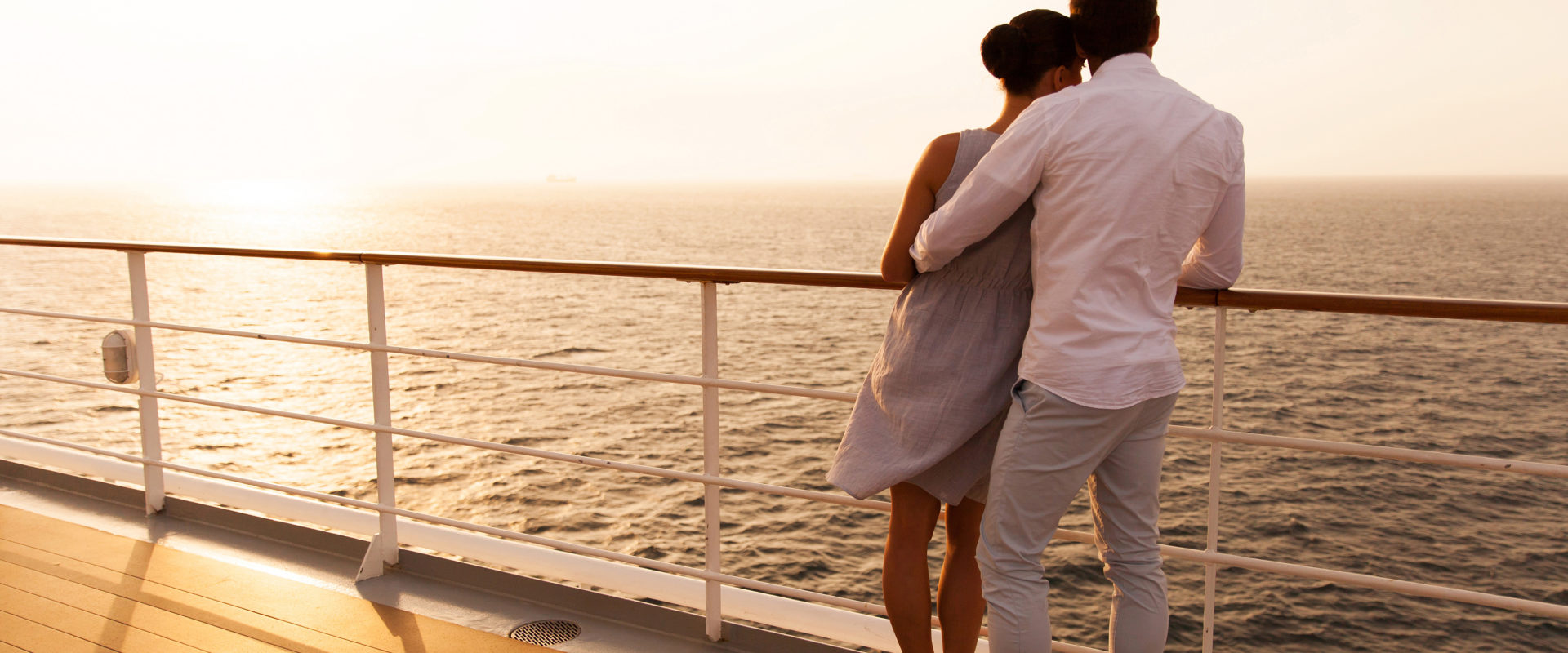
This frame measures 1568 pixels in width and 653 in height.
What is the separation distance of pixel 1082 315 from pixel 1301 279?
108 feet

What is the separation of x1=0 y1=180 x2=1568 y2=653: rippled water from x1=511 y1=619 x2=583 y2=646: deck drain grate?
663cm

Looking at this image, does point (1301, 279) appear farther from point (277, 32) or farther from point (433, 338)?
point (277, 32)

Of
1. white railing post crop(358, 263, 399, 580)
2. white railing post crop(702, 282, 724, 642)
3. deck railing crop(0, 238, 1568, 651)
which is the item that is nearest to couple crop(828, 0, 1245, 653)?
deck railing crop(0, 238, 1568, 651)

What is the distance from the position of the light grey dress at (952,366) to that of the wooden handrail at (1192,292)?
8cm

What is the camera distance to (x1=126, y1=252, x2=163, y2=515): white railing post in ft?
8.09

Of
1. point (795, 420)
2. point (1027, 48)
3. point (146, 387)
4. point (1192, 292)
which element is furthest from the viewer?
point (795, 420)

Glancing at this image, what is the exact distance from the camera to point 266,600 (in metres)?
2.09

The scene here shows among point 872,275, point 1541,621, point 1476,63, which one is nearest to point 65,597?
point 872,275

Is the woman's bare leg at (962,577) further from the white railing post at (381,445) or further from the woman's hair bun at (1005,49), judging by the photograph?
the white railing post at (381,445)

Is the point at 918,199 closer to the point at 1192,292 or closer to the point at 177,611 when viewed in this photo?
the point at 1192,292

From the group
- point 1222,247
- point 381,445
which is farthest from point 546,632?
point 1222,247

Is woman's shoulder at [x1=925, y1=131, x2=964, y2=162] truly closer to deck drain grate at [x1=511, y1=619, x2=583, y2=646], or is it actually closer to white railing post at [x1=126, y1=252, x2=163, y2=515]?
deck drain grate at [x1=511, y1=619, x2=583, y2=646]

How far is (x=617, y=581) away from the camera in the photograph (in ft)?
7.24

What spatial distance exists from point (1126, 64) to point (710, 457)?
1088 mm
